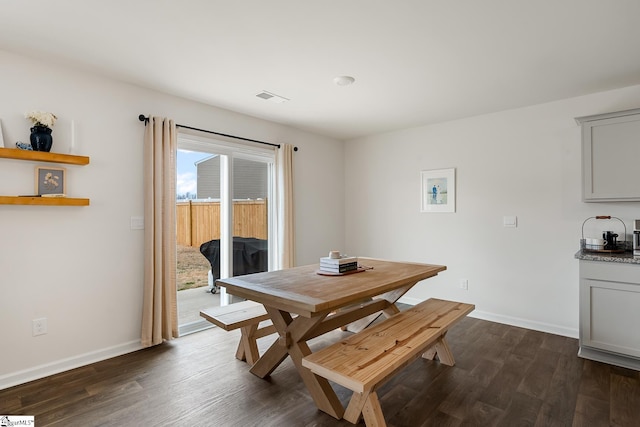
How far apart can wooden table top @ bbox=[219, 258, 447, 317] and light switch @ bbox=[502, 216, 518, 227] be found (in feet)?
4.82

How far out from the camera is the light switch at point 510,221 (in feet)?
12.1

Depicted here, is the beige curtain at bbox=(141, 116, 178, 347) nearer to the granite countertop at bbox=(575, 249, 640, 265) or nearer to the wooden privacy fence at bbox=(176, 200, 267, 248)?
the wooden privacy fence at bbox=(176, 200, 267, 248)

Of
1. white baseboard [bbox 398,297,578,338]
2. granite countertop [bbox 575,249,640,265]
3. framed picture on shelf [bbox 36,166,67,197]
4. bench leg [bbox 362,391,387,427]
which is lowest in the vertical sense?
white baseboard [bbox 398,297,578,338]

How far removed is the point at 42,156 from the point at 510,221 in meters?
4.38

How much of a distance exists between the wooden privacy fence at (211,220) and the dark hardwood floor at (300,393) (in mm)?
1179

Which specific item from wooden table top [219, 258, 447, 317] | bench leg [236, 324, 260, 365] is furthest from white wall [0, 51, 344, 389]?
wooden table top [219, 258, 447, 317]

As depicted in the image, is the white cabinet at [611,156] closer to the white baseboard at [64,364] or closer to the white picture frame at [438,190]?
the white picture frame at [438,190]

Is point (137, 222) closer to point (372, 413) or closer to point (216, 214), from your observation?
point (216, 214)

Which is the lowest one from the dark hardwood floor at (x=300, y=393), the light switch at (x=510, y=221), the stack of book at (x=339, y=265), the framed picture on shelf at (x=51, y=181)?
A: the dark hardwood floor at (x=300, y=393)

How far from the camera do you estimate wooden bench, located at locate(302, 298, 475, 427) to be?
1603 mm

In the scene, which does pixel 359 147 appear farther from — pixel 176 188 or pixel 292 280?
pixel 292 280

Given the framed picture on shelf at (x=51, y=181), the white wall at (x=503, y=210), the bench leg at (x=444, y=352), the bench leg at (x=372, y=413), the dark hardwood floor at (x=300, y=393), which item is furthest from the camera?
the white wall at (x=503, y=210)

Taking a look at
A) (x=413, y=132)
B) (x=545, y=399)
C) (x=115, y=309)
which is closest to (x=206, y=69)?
(x=115, y=309)

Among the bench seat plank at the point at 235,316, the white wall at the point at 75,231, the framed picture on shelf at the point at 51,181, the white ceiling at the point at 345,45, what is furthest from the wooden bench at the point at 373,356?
the framed picture on shelf at the point at 51,181
